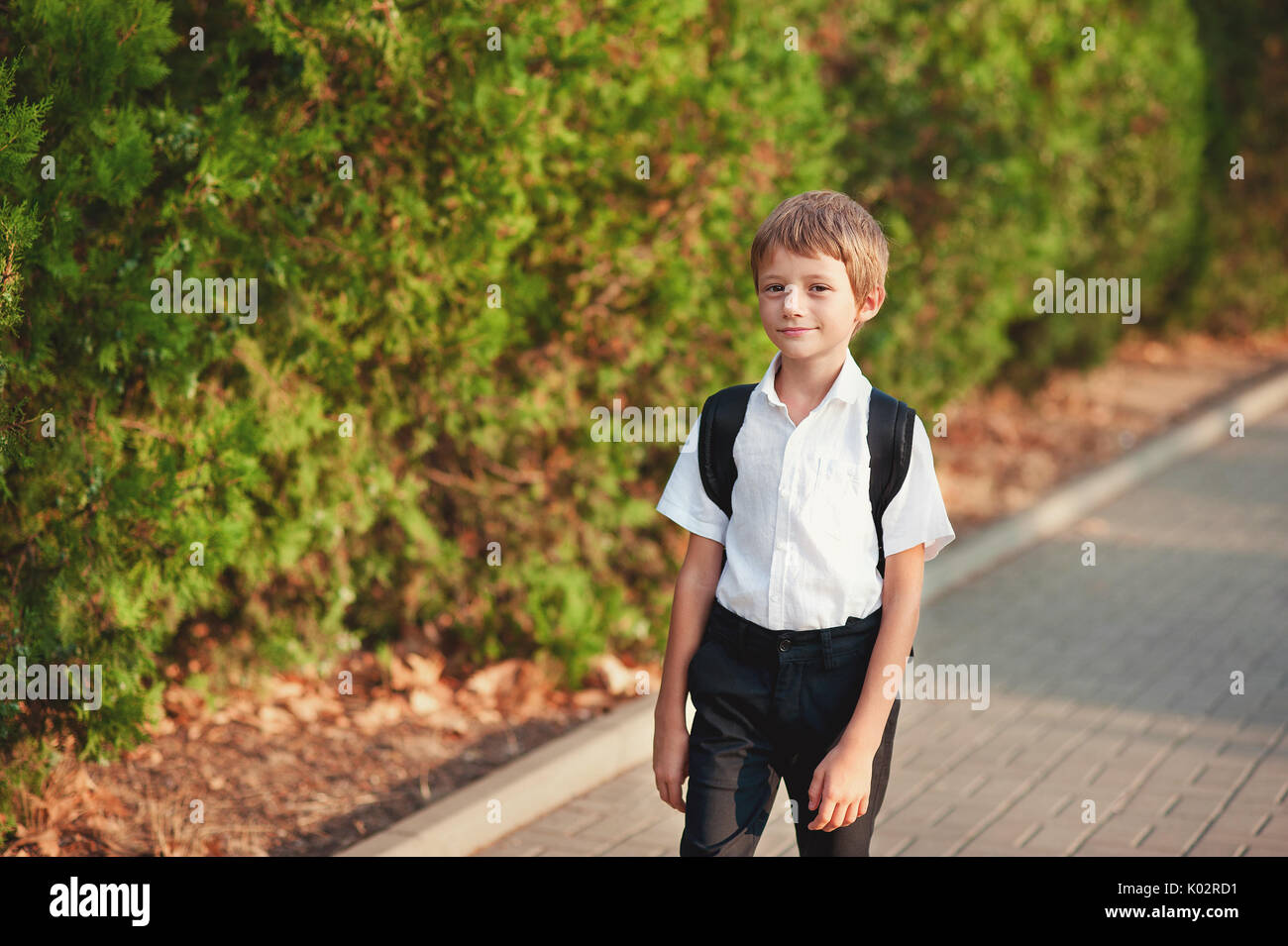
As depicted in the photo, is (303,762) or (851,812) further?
(303,762)

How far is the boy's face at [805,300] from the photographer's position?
8.98 feet

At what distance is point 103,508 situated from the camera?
162 inches

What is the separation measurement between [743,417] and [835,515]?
29 centimetres

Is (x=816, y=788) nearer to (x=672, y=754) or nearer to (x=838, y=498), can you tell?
(x=672, y=754)

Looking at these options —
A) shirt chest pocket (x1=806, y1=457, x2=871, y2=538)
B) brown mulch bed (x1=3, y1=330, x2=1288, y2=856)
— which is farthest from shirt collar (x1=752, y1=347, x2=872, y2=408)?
brown mulch bed (x1=3, y1=330, x2=1288, y2=856)

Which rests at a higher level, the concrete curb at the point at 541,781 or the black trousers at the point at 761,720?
the black trousers at the point at 761,720

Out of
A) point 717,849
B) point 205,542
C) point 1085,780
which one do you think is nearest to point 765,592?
point 717,849

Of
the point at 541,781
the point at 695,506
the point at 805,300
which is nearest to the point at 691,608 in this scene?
the point at 695,506

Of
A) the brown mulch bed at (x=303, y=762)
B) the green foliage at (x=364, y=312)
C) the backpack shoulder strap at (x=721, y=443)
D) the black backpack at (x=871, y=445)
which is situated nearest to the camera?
the black backpack at (x=871, y=445)

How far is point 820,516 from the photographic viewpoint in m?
2.80

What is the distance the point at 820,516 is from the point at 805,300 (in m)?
0.44

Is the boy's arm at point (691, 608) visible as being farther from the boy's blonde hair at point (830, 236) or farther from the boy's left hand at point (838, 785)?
the boy's blonde hair at point (830, 236)

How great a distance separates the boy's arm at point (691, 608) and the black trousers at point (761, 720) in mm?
27

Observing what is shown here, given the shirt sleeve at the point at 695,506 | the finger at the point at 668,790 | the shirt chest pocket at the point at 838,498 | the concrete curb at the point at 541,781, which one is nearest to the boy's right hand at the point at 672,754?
the finger at the point at 668,790
